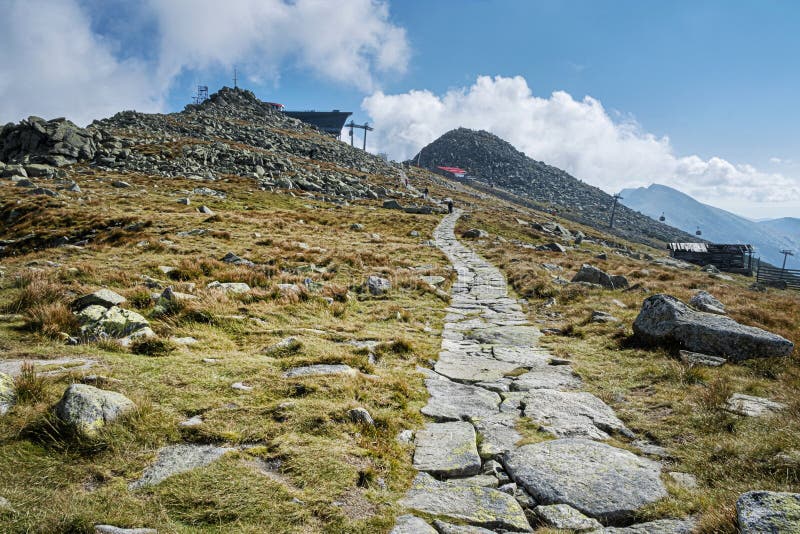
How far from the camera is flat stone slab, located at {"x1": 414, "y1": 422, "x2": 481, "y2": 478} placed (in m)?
4.68

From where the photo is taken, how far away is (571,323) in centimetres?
1152

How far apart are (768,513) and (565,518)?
160 centimetres

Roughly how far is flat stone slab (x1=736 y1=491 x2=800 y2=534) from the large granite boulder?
6.32 m

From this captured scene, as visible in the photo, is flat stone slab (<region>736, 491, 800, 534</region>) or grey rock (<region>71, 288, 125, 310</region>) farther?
grey rock (<region>71, 288, 125, 310</region>)

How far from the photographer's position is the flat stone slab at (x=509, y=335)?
10.2 meters

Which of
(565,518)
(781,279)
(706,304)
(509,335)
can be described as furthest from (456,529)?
(781,279)

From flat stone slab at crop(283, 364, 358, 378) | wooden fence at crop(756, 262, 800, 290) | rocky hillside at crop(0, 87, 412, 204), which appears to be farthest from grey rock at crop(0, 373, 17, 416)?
wooden fence at crop(756, 262, 800, 290)

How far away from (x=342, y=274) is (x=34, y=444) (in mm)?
11991

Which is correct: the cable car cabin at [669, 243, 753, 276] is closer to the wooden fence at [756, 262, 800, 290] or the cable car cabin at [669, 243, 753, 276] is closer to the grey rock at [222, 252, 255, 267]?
the wooden fence at [756, 262, 800, 290]

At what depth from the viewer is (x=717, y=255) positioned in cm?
6475

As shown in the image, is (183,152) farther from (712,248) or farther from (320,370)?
(712,248)

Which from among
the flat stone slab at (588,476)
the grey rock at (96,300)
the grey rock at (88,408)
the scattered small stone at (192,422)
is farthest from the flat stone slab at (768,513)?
the grey rock at (96,300)

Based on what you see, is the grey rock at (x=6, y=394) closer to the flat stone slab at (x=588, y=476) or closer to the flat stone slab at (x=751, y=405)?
the flat stone slab at (x=588, y=476)

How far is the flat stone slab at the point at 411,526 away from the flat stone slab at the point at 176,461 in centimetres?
191
